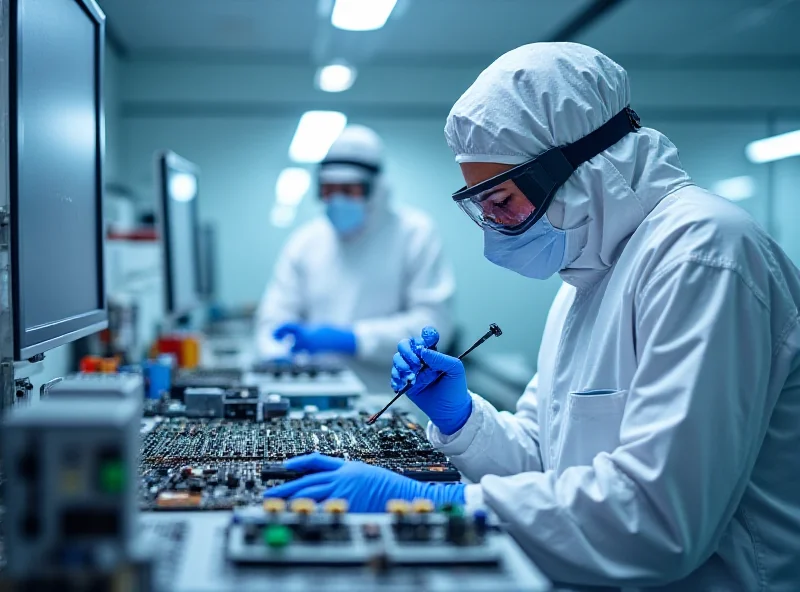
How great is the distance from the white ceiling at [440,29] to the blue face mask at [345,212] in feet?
5.38

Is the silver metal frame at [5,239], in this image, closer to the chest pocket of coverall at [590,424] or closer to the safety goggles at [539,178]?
the safety goggles at [539,178]

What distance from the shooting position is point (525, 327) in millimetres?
5824

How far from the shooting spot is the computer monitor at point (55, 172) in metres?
1.08

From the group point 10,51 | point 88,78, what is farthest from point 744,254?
point 88,78

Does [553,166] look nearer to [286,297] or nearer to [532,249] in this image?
[532,249]

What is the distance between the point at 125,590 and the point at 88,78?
4.24 ft

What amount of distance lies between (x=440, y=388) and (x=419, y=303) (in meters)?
1.85

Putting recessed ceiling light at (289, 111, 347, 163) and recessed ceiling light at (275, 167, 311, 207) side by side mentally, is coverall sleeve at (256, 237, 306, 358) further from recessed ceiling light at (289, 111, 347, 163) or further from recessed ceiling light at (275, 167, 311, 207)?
recessed ceiling light at (275, 167, 311, 207)

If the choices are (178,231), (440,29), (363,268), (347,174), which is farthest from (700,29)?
(178,231)

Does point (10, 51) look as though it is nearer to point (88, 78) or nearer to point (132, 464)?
point (88, 78)

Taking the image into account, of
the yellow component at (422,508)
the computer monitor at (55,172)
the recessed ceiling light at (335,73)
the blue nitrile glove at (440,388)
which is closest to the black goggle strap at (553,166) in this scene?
the blue nitrile glove at (440,388)

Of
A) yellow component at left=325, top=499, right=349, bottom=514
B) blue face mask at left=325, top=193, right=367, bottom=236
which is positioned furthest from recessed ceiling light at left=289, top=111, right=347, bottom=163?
yellow component at left=325, top=499, right=349, bottom=514

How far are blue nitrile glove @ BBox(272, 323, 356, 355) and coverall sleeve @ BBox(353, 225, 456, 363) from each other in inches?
3.3

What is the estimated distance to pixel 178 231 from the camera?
2955 mm
